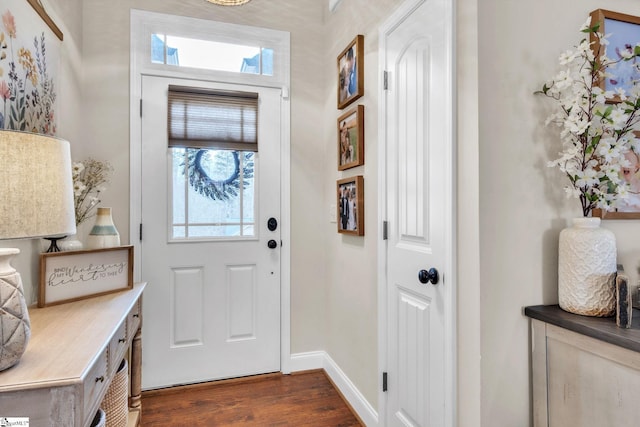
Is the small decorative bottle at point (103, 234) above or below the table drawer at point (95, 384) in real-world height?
above

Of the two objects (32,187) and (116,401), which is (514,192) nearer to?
(32,187)

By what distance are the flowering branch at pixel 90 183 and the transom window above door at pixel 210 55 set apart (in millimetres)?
803

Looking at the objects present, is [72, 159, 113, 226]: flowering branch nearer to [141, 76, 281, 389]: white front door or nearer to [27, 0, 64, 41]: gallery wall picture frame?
[141, 76, 281, 389]: white front door

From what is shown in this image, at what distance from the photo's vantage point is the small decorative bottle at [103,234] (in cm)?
197

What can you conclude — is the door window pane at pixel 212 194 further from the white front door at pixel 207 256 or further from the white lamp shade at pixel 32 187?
the white lamp shade at pixel 32 187

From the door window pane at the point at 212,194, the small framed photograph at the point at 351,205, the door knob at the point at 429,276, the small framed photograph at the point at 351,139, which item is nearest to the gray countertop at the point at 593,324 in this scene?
the door knob at the point at 429,276

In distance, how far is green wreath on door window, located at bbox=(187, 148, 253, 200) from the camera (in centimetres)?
258

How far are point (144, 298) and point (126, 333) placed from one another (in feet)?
3.09

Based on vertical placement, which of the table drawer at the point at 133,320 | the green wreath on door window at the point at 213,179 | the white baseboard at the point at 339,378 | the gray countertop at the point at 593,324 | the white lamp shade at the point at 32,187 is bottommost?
A: the white baseboard at the point at 339,378

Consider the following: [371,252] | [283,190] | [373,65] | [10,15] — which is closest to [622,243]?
[371,252]

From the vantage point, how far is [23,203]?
871mm

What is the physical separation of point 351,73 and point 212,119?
3.33ft

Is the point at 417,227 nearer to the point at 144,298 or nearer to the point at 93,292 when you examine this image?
the point at 93,292

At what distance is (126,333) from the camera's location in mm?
1604
